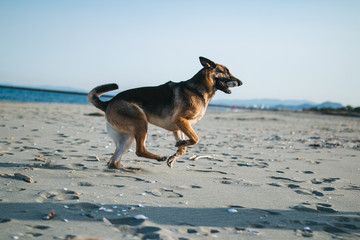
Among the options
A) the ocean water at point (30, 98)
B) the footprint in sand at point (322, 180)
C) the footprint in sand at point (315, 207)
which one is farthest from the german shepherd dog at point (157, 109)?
the ocean water at point (30, 98)

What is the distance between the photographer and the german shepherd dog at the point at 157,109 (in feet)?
16.1

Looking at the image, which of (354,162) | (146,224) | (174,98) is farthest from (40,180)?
(354,162)

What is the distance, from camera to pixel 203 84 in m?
5.32

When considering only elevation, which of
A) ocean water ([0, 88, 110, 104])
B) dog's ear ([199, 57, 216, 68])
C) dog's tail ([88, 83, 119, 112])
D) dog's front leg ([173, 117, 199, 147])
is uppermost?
dog's ear ([199, 57, 216, 68])

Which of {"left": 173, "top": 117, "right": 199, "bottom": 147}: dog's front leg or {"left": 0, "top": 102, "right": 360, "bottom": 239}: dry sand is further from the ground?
{"left": 173, "top": 117, "right": 199, "bottom": 147}: dog's front leg

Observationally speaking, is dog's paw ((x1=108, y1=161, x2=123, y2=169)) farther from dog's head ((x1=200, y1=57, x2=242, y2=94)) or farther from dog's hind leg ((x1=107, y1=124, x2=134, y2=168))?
dog's head ((x1=200, y1=57, x2=242, y2=94))

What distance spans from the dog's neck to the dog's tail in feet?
4.52

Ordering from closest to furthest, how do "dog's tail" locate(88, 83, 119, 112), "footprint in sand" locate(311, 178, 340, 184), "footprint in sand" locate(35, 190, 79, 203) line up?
1. "footprint in sand" locate(35, 190, 79, 203)
2. "footprint in sand" locate(311, 178, 340, 184)
3. "dog's tail" locate(88, 83, 119, 112)

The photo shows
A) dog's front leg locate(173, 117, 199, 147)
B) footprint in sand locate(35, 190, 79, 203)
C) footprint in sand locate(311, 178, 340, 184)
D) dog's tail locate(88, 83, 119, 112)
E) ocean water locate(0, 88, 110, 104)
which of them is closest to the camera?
footprint in sand locate(35, 190, 79, 203)

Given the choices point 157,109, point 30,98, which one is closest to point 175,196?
point 157,109

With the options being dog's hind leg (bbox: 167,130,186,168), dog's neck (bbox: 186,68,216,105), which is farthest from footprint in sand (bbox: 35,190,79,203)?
dog's neck (bbox: 186,68,216,105)

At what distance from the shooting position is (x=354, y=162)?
6.43 m

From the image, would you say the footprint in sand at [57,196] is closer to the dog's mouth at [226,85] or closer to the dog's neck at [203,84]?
the dog's neck at [203,84]

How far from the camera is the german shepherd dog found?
490 cm
